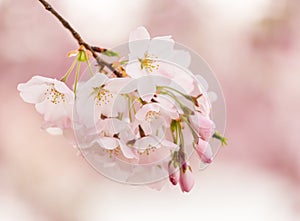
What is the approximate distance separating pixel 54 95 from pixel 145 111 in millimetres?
158

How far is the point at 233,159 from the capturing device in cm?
193

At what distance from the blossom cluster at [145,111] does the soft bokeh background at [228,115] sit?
1076mm

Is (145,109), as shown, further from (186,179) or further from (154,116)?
(186,179)

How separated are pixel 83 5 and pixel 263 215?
901 millimetres

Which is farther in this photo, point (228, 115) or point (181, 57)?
point (228, 115)

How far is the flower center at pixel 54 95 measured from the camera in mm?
725

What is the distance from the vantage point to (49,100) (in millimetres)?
Answer: 755

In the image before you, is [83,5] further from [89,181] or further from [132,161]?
[132,161]

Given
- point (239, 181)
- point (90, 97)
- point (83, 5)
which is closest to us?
point (90, 97)

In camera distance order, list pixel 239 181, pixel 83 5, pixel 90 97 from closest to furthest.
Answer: pixel 90 97 < pixel 83 5 < pixel 239 181

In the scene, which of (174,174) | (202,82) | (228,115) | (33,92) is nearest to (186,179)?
(174,174)

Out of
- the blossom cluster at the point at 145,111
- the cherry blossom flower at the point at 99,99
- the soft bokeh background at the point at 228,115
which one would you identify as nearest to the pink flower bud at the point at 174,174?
the blossom cluster at the point at 145,111

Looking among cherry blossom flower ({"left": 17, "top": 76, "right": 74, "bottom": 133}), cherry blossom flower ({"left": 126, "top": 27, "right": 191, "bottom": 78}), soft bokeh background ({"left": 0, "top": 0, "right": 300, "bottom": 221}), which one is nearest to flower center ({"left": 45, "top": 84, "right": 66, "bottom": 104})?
cherry blossom flower ({"left": 17, "top": 76, "right": 74, "bottom": 133})

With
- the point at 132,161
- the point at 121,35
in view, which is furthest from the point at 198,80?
the point at 121,35
